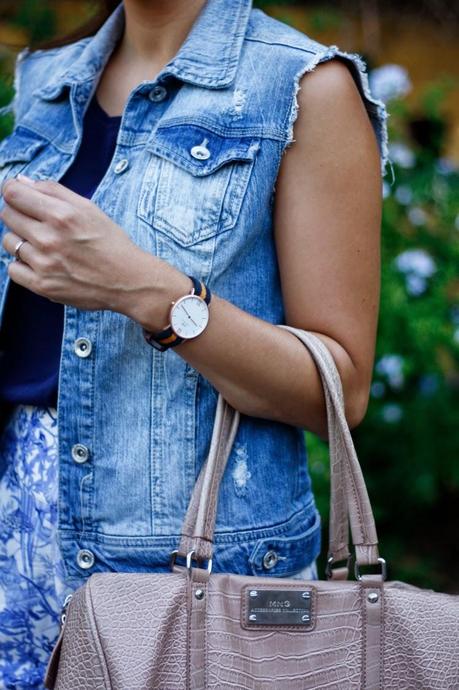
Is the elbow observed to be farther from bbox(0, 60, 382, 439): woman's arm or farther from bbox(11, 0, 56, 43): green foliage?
bbox(11, 0, 56, 43): green foliage

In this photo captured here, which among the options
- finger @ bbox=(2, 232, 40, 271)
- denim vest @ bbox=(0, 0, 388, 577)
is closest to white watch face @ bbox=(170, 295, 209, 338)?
denim vest @ bbox=(0, 0, 388, 577)

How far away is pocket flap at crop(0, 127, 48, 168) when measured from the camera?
203 centimetres

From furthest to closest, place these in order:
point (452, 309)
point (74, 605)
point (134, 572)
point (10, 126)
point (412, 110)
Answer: point (412, 110) → point (452, 309) → point (10, 126) → point (134, 572) → point (74, 605)

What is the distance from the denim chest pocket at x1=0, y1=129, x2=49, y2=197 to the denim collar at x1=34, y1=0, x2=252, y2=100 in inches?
3.6

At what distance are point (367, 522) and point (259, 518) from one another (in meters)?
0.19

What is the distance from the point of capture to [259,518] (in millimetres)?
1809

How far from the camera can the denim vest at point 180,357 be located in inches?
69.8

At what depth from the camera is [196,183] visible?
178 cm

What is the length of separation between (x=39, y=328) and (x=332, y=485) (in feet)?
1.87

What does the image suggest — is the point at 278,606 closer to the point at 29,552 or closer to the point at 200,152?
the point at 29,552

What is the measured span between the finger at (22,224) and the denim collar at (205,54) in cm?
39

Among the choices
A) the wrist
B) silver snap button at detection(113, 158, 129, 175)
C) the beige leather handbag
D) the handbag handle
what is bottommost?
the beige leather handbag

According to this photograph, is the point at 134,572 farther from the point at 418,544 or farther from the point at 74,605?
the point at 418,544

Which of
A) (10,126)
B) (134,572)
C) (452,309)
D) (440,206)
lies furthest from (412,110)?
(134,572)
